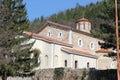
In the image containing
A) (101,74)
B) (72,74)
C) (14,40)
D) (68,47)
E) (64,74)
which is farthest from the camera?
(68,47)

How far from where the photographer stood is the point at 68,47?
61.2 meters

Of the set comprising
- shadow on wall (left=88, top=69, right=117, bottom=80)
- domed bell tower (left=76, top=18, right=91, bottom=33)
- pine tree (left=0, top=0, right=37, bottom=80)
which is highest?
domed bell tower (left=76, top=18, right=91, bottom=33)

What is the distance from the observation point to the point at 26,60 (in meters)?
39.6

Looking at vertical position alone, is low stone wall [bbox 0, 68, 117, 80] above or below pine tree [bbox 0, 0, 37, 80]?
below

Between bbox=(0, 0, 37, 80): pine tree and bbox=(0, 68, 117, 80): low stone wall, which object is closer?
bbox=(0, 0, 37, 80): pine tree

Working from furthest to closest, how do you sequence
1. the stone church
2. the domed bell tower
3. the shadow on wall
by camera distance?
the domed bell tower → the stone church → the shadow on wall

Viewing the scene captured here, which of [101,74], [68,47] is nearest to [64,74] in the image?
[101,74]

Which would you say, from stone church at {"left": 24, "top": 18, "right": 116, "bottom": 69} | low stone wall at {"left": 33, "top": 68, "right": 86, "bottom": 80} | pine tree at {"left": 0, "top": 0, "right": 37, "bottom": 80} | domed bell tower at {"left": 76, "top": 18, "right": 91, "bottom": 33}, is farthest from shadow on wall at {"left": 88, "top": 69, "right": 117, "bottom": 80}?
domed bell tower at {"left": 76, "top": 18, "right": 91, "bottom": 33}

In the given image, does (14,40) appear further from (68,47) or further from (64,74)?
(68,47)

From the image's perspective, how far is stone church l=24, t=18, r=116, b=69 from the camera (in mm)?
57406

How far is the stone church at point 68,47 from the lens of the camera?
188ft

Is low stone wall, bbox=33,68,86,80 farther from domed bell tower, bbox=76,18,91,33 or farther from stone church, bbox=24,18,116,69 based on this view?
domed bell tower, bbox=76,18,91,33

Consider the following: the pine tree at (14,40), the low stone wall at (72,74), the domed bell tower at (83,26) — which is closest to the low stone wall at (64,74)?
the low stone wall at (72,74)

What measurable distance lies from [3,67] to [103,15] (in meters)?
11.5
